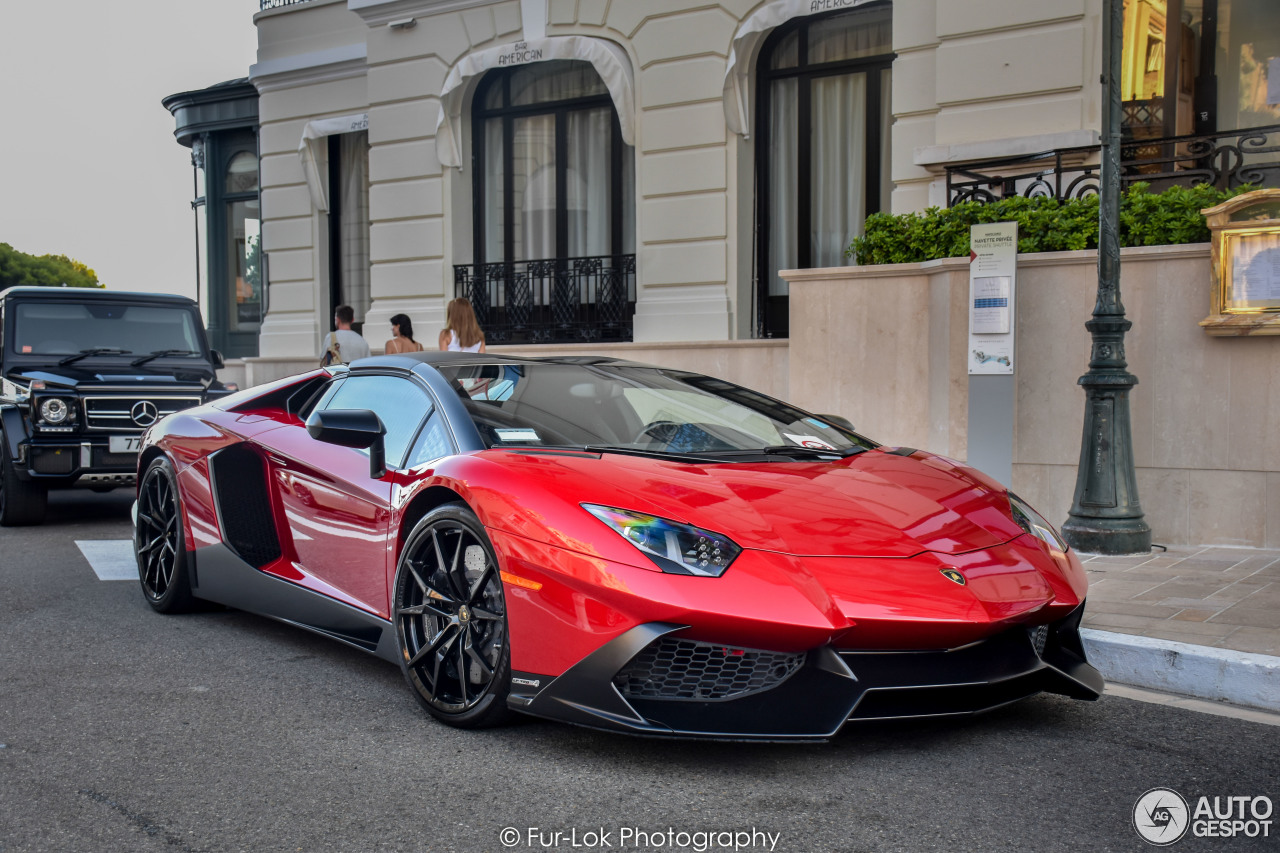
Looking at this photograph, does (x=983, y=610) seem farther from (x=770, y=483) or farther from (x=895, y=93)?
(x=895, y=93)

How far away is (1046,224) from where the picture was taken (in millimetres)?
7945

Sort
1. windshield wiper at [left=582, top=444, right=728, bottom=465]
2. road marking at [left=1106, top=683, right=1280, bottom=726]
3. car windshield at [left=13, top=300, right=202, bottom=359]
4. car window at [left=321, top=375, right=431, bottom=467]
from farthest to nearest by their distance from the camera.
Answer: car windshield at [left=13, top=300, right=202, bottom=359] < car window at [left=321, top=375, right=431, bottom=467] < road marking at [left=1106, top=683, right=1280, bottom=726] < windshield wiper at [left=582, top=444, right=728, bottom=465]

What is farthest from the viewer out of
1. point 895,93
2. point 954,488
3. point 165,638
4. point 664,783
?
point 895,93

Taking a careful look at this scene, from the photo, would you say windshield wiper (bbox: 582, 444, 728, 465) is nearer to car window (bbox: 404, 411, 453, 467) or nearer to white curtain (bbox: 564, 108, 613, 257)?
car window (bbox: 404, 411, 453, 467)

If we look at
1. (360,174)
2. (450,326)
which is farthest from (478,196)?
(450,326)

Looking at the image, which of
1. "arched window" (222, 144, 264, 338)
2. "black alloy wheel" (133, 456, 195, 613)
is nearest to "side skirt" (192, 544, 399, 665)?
"black alloy wheel" (133, 456, 195, 613)

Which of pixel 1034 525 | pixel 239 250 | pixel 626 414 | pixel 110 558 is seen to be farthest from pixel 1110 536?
pixel 239 250

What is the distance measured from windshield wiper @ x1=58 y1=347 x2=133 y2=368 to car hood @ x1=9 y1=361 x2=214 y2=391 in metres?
0.05

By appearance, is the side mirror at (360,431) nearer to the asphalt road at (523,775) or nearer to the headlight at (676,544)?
the asphalt road at (523,775)

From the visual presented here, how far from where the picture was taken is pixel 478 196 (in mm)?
15133

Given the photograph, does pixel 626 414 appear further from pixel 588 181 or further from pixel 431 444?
pixel 588 181

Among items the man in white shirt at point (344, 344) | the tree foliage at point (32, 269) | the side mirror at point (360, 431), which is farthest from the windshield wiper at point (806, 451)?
the tree foliage at point (32, 269)

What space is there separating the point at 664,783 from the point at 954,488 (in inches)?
61.1

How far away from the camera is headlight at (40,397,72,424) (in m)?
8.91
